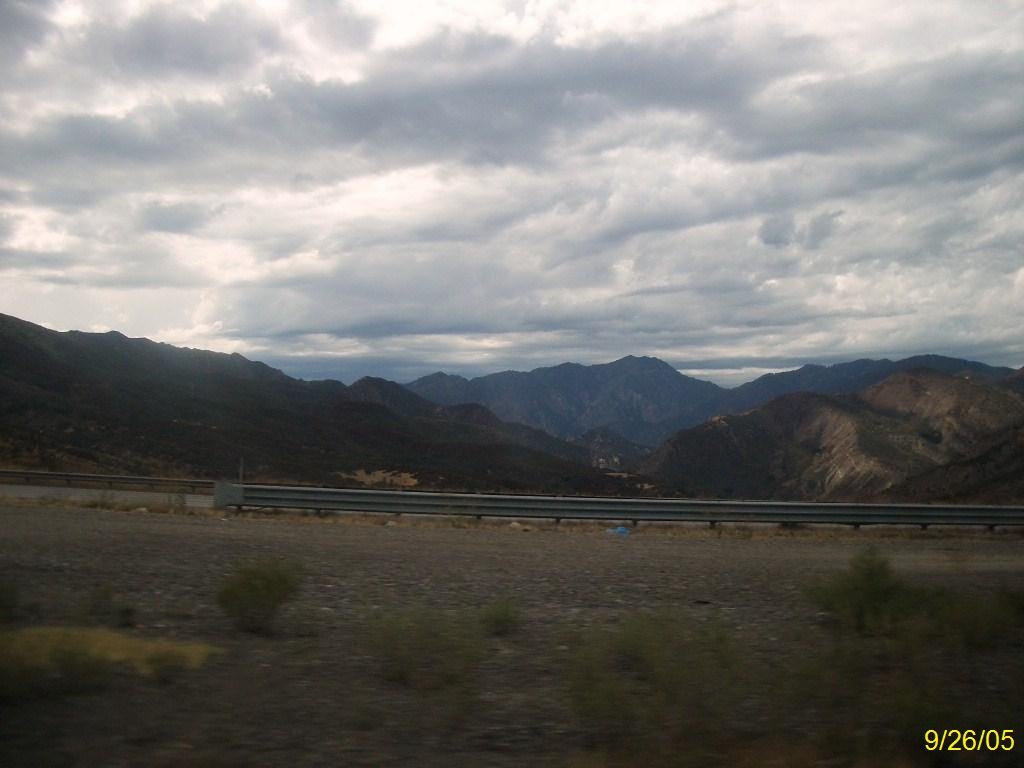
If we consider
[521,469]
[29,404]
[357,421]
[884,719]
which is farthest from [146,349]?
[884,719]

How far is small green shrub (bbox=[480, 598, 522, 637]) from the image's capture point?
9.15m

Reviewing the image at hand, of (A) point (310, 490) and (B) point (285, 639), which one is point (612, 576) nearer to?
(B) point (285, 639)

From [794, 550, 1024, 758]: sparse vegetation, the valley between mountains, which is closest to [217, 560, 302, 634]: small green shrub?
[794, 550, 1024, 758]: sparse vegetation

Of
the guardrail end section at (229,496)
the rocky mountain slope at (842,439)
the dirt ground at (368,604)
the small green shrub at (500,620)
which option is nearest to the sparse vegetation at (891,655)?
the dirt ground at (368,604)

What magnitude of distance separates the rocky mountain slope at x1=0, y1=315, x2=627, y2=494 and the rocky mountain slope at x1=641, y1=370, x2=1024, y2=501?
2801cm

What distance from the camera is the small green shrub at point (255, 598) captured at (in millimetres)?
8953

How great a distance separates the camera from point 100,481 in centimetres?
3559

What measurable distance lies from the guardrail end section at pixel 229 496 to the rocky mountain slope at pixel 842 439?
65.4m

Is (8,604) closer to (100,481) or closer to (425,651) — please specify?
(425,651)

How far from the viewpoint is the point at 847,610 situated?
9.93 metres

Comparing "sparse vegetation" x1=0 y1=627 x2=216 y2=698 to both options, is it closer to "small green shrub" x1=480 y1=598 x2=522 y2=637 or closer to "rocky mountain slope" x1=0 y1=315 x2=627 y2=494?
"small green shrub" x1=480 y1=598 x2=522 y2=637

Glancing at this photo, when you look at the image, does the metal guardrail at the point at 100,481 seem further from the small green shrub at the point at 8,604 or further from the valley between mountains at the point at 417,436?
the small green shrub at the point at 8,604

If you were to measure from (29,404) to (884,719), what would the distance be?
74.4m
